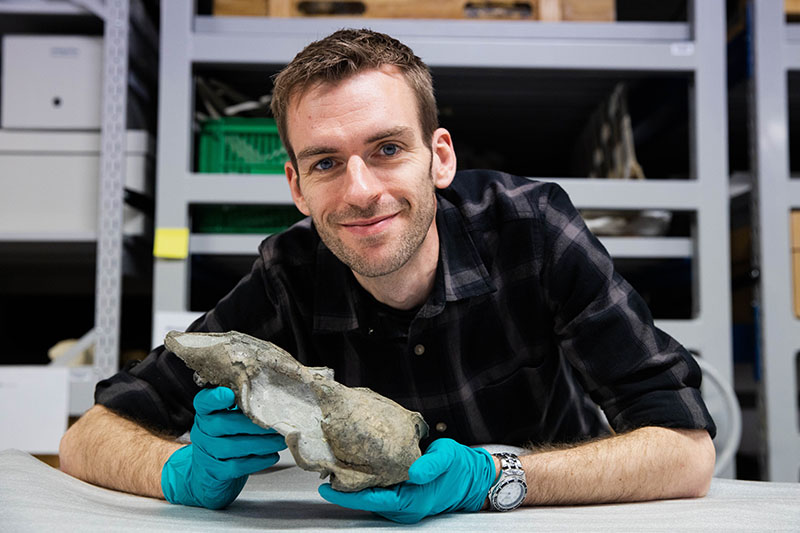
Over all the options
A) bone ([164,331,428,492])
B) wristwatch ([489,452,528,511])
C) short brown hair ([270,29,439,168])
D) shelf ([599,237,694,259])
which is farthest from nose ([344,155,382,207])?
shelf ([599,237,694,259])

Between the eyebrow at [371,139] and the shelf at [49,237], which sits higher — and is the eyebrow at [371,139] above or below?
above

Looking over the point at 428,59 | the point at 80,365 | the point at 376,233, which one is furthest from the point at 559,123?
the point at 80,365

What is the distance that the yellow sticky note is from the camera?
165 centimetres

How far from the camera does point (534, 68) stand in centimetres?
173

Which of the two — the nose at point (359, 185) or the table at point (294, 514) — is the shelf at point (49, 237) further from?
the nose at point (359, 185)

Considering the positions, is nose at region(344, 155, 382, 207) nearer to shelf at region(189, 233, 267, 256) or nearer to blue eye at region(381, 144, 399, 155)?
blue eye at region(381, 144, 399, 155)

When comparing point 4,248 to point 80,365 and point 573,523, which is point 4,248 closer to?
point 80,365

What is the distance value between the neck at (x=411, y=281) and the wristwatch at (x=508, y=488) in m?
0.37

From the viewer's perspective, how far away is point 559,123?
2.23 metres

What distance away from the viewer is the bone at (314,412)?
2.26 feet

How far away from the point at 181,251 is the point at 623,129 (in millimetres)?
1143

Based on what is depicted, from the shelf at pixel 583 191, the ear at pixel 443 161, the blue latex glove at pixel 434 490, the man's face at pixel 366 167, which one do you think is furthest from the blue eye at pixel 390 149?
the shelf at pixel 583 191

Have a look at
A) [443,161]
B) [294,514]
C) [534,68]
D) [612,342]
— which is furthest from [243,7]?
[294,514]

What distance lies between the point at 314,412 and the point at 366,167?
1.28 feet
